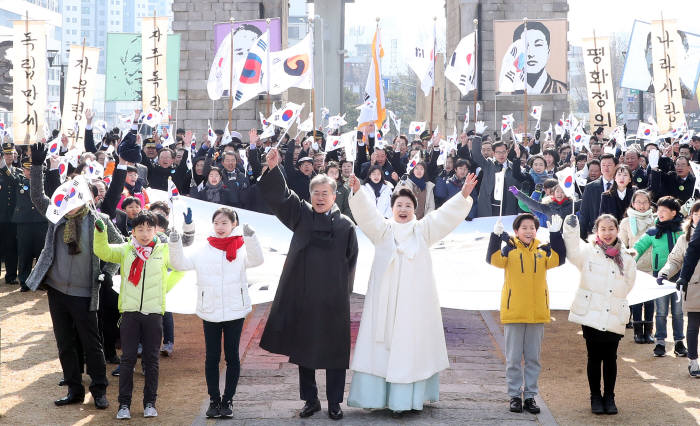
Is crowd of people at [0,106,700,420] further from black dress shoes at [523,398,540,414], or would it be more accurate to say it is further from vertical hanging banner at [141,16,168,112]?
vertical hanging banner at [141,16,168,112]

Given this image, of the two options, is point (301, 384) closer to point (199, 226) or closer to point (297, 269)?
point (297, 269)

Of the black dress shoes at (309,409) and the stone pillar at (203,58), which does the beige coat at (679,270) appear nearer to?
the black dress shoes at (309,409)

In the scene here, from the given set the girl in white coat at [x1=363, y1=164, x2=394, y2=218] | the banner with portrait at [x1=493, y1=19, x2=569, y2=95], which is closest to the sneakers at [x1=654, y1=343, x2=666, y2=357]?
the girl in white coat at [x1=363, y1=164, x2=394, y2=218]

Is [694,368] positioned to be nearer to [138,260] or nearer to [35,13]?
[138,260]

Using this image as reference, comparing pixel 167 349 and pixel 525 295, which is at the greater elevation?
pixel 525 295

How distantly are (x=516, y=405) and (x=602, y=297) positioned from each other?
3.45 feet

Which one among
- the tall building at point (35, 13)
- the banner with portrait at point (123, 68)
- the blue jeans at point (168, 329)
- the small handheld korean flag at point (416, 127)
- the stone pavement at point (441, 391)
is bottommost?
the stone pavement at point (441, 391)

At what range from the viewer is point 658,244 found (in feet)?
29.3

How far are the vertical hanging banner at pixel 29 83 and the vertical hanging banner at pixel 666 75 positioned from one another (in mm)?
11193

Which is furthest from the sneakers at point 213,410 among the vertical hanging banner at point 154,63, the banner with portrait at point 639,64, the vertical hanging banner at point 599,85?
the banner with portrait at point 639,64

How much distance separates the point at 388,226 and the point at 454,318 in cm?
441

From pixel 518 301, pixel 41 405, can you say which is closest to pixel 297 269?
pixel 518 301

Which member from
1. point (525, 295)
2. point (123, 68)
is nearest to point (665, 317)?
point (525, 295)

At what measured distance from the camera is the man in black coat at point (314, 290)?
693 centimetres
